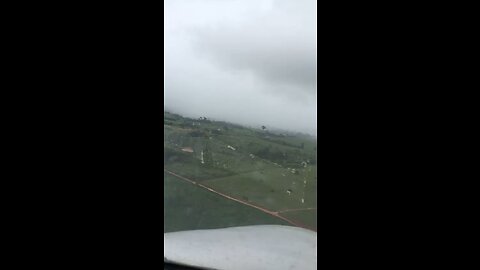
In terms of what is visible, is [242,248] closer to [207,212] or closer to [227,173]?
[207,212]

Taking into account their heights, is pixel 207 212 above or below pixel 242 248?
above

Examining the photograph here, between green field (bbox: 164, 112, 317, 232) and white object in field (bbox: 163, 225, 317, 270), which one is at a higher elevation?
Answer: green field (bbox: 164, 112, 317, 232)

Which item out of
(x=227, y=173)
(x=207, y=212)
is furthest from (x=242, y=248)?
(x=227, y=173)

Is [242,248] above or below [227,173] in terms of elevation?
below

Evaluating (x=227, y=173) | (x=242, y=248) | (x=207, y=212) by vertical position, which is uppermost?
(x=227, y=173)
